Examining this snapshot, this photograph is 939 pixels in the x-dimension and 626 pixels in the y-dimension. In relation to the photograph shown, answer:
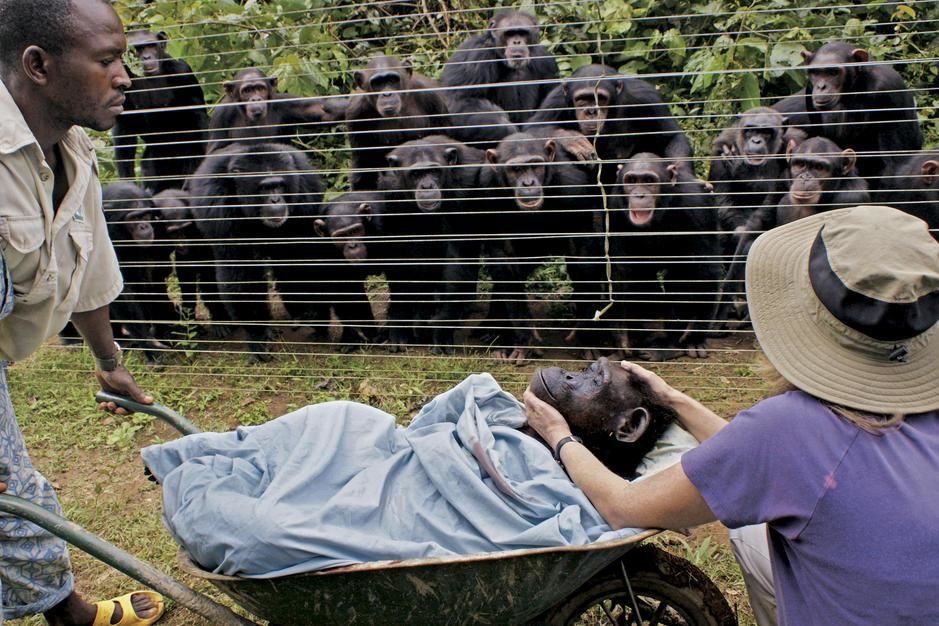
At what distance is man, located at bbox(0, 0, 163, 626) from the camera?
2023mm

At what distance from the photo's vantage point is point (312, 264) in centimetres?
517

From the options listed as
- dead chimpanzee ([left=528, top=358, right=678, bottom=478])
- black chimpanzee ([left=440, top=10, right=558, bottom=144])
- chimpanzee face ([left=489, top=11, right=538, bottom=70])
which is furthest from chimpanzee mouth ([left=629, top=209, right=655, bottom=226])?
dead chimpanzee ([left=528, top=358, right=678, bottom=478])

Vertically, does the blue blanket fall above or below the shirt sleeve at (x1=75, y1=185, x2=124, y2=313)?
below

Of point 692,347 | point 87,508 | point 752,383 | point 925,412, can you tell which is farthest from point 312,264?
point 925,412

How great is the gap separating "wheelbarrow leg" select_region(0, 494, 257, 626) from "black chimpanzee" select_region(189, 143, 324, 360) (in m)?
3.01

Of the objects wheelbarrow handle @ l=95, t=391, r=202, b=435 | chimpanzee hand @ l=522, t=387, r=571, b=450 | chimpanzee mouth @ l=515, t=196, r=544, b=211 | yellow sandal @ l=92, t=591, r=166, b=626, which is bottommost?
yellow sandal @ l=92, t=591, r=166, b=626

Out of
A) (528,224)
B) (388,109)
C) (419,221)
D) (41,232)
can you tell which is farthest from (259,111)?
(41,232)

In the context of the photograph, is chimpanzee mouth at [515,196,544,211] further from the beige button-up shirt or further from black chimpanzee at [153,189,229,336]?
the beige button-up shirt

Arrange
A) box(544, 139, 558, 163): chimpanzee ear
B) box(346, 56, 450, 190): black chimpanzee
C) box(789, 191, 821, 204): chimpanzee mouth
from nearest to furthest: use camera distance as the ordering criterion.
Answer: box(789, 191, 821, 204): chimpanzee mouth < box(544, 139, 558, 163): chimpanzee ear < box(346, 56, 450, 190): black chimpanzee

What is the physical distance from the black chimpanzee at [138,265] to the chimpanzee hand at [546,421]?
327cm

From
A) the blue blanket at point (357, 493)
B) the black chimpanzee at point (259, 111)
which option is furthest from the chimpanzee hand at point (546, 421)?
the black chimpanzee at point (259, 111)

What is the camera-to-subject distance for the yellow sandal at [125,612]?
9.52ft

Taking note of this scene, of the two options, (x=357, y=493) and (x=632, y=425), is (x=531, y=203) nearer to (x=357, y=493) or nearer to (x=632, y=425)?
(x=632, y=425)

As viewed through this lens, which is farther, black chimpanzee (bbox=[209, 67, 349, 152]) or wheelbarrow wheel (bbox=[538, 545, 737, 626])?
black chimpanzee (bbox=[209, 67, 349, 152])
